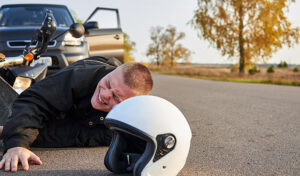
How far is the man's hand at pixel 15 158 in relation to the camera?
91.4 inches

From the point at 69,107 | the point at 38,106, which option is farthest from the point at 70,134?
the point at 38,106

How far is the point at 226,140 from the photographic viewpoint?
11.9 feet

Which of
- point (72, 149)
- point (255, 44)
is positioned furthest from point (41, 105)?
point (255, 44)

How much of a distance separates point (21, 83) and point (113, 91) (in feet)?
5.84

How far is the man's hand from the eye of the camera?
7.61ft

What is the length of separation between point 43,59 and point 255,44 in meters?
27.1

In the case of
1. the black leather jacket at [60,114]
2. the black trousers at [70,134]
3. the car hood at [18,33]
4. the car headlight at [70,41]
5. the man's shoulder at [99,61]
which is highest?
the car hood at [18,33]

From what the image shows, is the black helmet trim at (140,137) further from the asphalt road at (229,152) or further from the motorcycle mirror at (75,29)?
the motorcycle mirror at (75,29)

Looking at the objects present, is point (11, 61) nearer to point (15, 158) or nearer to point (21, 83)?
point (21, 83)

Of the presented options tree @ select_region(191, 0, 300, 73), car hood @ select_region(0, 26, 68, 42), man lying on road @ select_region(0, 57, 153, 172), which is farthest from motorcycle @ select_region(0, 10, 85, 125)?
tree @ select_region(191, 0, 300, 73)

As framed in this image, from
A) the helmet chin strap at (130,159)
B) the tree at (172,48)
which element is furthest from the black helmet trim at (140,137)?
the tree at (172,48)

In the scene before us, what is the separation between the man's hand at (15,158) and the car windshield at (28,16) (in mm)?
4866

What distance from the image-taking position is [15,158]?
92.7 inches

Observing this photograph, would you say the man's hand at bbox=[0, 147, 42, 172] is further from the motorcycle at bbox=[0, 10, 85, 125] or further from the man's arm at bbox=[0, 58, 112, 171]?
the motorcycle at bbox=[0, 10, 85, 125]
